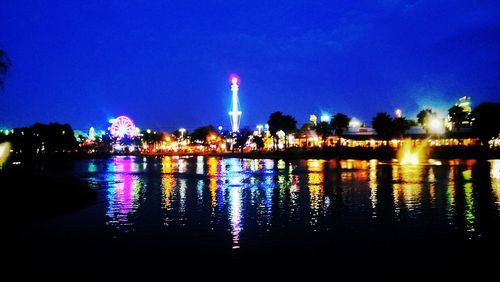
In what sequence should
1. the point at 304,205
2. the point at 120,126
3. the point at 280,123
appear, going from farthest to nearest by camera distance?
the point at 120,126
the point at 280,123
the point at 304,205

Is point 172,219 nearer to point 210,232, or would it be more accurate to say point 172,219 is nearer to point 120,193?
point 210,232

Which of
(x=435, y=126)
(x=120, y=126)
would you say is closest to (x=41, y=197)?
(x=435, y=126)

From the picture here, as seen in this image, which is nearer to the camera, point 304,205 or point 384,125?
point 304,205

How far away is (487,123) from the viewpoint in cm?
8912

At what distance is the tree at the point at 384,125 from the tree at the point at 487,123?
18.3 m

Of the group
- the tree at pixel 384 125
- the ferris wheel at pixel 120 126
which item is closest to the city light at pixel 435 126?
the tree at pixel 384 125

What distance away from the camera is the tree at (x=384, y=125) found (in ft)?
356

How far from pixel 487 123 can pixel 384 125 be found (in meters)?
23.5

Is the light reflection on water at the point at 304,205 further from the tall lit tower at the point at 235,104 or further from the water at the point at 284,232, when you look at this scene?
the tall lit tower at the point at 235,104

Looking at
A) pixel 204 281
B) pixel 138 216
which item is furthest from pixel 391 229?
pixel 138 216

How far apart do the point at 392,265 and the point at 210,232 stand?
7.32 meters

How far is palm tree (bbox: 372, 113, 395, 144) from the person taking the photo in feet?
356

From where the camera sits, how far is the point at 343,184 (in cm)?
3822

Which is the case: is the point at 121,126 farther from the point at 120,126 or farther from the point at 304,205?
the point at 304,205
